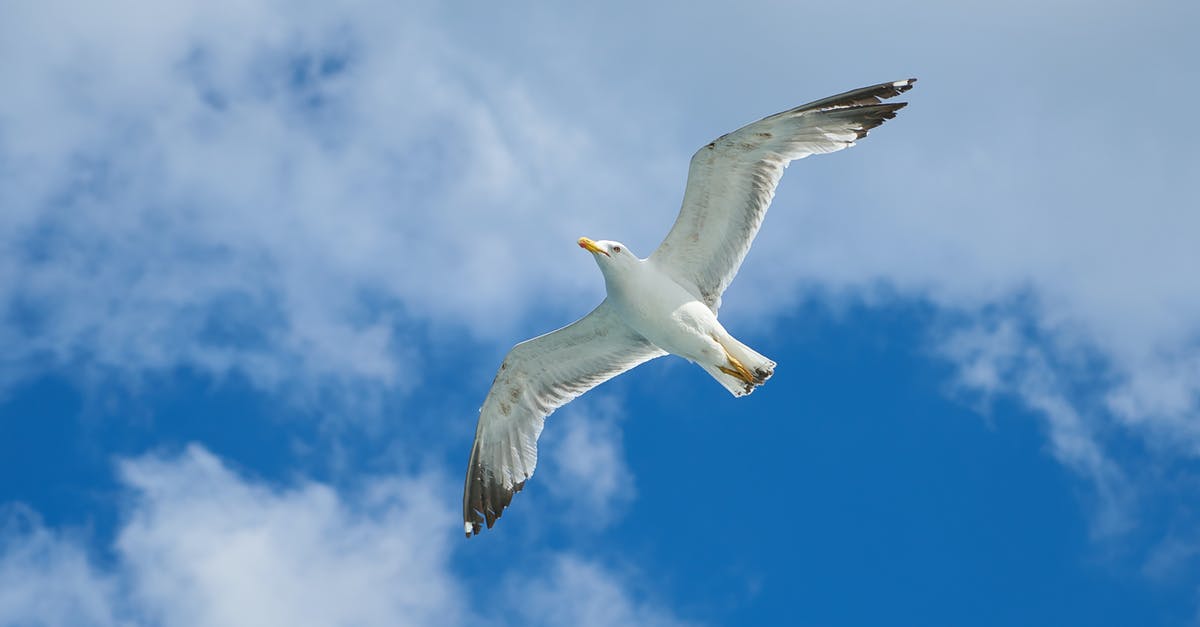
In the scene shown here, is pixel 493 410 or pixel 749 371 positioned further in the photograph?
pixel 493 410

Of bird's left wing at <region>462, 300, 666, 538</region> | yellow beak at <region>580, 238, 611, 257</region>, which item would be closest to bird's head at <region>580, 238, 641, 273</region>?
yellow beak at <region>580, 238, 611, 257</region>

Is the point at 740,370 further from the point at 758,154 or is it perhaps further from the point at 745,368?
the point at 758,154

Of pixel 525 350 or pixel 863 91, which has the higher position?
pixel 863 91

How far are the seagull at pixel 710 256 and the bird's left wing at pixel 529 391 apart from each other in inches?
0.9

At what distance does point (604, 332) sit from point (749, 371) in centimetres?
183

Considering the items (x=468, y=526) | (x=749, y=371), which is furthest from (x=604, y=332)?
(x=468, y=526)

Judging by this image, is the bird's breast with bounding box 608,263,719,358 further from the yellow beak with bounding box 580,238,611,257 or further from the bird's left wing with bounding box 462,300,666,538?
the bird's left wing with bounding box 462,300,666,538

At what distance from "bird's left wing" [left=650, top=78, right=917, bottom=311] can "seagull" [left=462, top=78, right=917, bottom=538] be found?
1cm

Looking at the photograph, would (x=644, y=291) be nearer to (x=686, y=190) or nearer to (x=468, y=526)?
(x=686, y=190)

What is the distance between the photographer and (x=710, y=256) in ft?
42.9

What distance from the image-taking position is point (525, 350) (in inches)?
545

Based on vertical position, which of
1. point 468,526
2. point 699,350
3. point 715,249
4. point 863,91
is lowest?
point 468,526

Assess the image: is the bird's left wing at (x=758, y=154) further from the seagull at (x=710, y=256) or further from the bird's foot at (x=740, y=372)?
the bird's foot at (x=740, y=372)

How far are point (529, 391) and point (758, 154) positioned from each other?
3831mm
